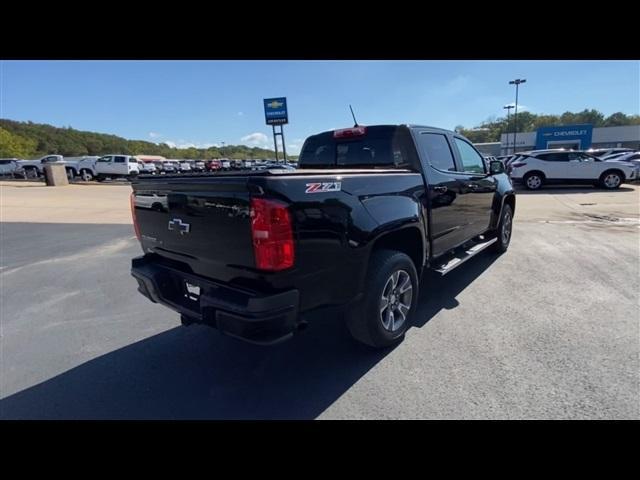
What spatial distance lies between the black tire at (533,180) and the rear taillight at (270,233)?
18283 millimetres

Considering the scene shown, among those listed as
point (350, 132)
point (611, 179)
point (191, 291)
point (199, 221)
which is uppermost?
point (350, 132)

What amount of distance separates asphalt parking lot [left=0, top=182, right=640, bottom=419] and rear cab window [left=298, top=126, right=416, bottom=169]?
1.72 metres

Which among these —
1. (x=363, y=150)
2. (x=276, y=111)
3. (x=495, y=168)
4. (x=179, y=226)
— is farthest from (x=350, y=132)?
(x=276, y=111)

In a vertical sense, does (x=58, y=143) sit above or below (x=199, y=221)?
above

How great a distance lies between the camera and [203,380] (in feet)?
8.91

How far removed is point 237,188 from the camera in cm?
215

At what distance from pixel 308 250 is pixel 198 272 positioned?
37.1 inches

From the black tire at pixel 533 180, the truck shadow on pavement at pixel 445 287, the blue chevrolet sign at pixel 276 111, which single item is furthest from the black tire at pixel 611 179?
the blue chevrolet sign at pixel 276 111

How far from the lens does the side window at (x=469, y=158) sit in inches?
181

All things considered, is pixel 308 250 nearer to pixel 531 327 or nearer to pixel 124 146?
pixel 531 327

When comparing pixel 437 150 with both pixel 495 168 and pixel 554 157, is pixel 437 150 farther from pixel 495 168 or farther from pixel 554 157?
pixel 554 157

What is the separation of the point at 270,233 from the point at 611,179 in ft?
64.0

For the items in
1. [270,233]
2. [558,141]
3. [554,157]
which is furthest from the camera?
[558,141]
